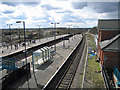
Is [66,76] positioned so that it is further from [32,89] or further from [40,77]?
[32,89]

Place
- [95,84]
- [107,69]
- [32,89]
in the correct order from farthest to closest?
[107,69], [95,84], [32,89]

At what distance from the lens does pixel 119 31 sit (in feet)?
53.9

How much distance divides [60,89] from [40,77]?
307 cm

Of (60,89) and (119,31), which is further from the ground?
(119,31)

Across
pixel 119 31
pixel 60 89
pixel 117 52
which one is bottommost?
pixel 60 89

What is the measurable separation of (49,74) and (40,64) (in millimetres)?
3762

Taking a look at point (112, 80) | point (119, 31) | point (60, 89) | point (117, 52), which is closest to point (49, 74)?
point (60, 89)

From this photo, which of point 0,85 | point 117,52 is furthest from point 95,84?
point 0,85

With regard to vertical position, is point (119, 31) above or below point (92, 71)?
above

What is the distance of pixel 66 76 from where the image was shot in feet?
43.1

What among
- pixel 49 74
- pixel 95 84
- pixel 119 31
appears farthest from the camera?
pixel 119 31

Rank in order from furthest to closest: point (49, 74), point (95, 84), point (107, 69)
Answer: point (107, 69), point (49, 74), point (95, 84)

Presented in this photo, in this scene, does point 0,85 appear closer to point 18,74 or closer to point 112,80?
point 18,74

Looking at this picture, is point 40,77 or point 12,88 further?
point 40,77
